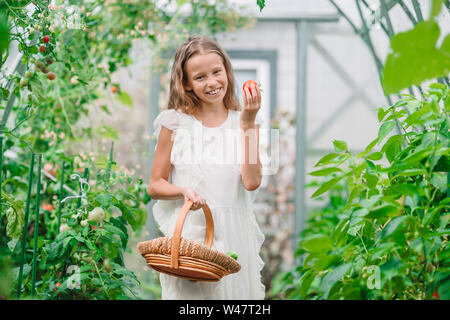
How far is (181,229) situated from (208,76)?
50cm

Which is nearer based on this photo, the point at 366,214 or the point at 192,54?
the point at 366,214

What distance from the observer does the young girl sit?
1.32 meters

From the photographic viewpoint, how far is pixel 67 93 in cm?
200

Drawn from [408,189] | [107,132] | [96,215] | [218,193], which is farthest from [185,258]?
[107,132]

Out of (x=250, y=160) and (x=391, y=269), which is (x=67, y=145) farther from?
(x=391, y=269)

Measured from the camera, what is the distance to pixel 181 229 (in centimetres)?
108

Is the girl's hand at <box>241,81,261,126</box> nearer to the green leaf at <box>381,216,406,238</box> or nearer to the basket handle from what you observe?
the basket handle

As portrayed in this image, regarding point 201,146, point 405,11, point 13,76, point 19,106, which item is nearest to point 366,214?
point 201,146

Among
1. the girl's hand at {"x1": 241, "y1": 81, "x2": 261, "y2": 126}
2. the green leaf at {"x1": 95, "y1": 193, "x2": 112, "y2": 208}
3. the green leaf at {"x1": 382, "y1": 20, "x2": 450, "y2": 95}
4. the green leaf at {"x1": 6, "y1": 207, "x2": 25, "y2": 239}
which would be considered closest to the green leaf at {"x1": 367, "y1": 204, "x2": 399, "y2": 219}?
the green leaf at {"x1": 382, "y1": 20, "x2": 450, "y2": 95}

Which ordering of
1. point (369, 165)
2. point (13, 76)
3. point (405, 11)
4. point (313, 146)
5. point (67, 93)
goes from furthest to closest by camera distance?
point (313, 146)
point (67, 93)
point (405, 11)
point (13, 76)
point (369, 165)

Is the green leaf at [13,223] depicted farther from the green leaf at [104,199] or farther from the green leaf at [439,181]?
the green leaf at [439,181]

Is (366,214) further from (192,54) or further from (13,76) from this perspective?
(13,76)
